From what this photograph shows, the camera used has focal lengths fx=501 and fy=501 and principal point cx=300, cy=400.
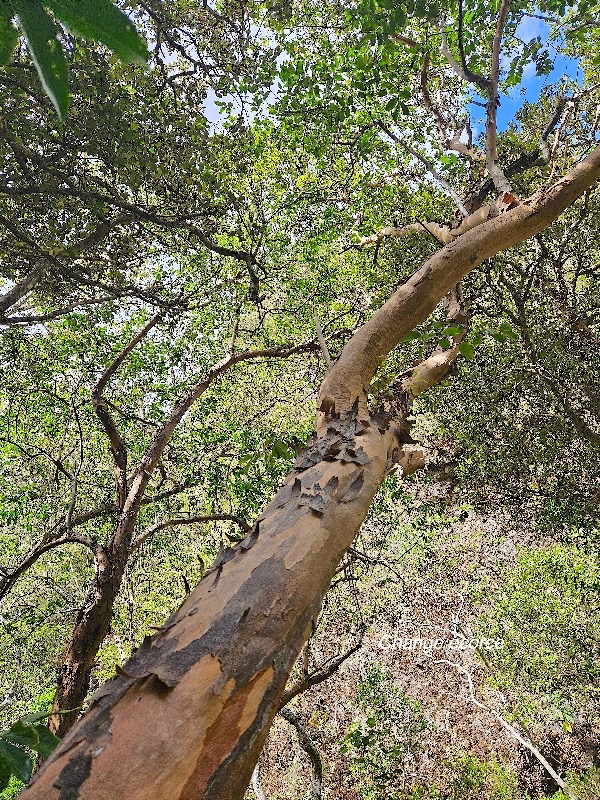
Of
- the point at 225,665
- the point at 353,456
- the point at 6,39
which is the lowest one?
the point at 225,665

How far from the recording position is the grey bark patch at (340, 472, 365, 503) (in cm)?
201

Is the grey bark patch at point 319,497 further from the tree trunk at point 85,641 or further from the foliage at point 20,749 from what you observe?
the tree trunk at point 85,641

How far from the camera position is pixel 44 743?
1.21 meters

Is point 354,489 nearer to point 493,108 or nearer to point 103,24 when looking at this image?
point 103,24

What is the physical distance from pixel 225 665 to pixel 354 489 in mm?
977

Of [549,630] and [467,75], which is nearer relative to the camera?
[467,75]

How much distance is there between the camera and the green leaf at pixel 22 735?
3.67 ft

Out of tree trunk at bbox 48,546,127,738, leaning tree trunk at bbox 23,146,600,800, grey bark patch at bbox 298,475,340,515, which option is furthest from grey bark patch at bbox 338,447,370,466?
tree trunk at bbox 48,546,127,738

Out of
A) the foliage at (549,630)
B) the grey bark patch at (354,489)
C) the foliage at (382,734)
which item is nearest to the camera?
the grey bark patch at (354,489)

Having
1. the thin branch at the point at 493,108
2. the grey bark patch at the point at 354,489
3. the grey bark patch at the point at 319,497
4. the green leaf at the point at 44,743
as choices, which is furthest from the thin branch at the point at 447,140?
the green leaf at the point at 44,743

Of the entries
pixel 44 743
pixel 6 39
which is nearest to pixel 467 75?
pixel 6 39

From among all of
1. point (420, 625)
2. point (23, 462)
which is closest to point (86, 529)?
point (23, 462)

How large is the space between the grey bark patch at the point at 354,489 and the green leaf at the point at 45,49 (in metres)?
1.56

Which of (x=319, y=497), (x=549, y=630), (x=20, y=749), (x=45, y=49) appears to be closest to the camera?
(x=45, y=49)
